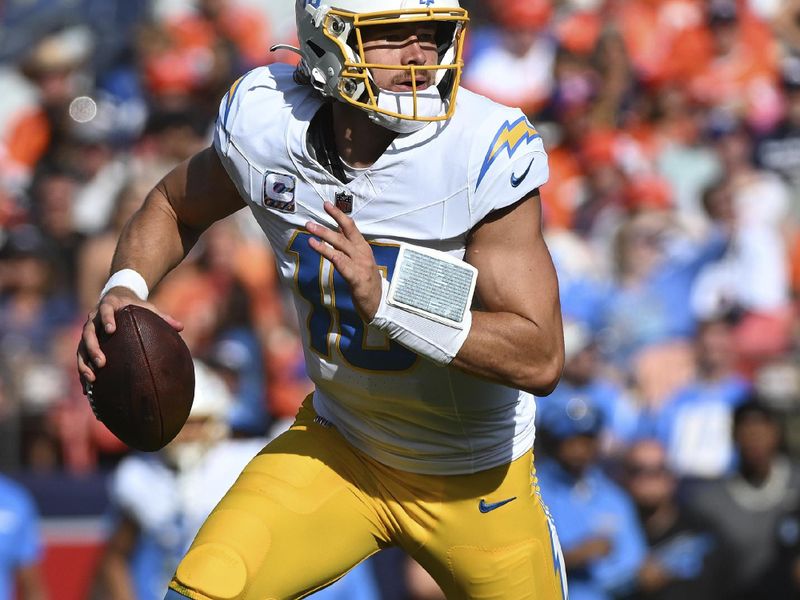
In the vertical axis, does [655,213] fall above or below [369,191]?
below

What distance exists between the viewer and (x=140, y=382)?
2977 millimetres

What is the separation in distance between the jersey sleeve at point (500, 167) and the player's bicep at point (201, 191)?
768mm

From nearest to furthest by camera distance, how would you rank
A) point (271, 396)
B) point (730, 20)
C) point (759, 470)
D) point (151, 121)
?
point (759, 470)
point (271, 396)
point (151, 121)
point (730, 20)

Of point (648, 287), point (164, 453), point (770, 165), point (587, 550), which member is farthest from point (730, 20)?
point (164, 453)

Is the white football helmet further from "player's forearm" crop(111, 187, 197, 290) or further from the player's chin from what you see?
"player's forearm" crop(111, 187, 197, 290)

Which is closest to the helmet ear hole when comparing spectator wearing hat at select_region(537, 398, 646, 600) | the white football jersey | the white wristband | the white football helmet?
the white football helmet

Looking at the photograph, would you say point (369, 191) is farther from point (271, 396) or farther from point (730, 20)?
point (730, 20)

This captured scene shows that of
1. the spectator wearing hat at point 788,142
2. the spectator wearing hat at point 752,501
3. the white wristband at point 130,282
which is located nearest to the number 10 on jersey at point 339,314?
the white wristband at point 130,282

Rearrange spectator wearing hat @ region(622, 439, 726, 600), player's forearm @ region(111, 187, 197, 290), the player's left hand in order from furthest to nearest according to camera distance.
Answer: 1. spectator wearing hat @ region(622, 439, 726, 600)
2. player's forearm @ region(111, 187, 197, 290)
3. the player's left hand

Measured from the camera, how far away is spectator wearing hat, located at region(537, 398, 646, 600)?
5156 mm

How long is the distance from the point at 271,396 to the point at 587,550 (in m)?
1.69

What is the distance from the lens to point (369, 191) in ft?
9.91

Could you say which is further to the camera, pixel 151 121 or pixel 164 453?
pixel 151 121

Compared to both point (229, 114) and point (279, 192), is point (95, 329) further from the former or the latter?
point (229, 114)
